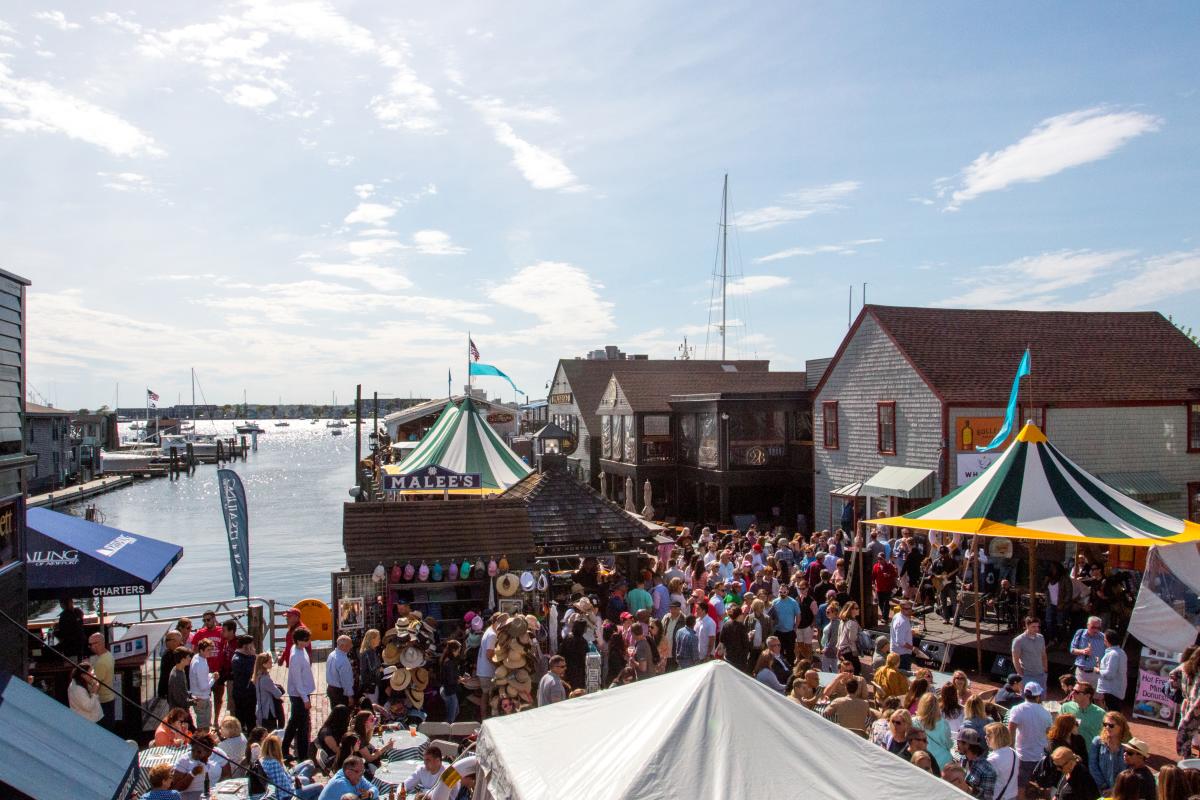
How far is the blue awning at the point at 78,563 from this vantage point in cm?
1138

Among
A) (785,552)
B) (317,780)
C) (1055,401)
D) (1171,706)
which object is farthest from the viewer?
(1055,401)

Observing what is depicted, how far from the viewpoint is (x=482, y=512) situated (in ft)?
48.4

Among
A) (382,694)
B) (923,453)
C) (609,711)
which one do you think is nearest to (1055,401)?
(923,453)

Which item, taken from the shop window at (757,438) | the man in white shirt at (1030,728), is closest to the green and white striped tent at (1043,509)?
the man in white shirt at (1030,728)

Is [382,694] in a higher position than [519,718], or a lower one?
lower

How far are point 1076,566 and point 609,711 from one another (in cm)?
1475

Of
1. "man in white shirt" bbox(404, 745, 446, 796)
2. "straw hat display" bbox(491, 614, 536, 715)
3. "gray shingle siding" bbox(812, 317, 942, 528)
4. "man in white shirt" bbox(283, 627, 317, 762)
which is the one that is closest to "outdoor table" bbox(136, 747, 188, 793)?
"man in white shirt" bbox(283, 627, 317, 762)

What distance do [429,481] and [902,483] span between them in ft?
41.7

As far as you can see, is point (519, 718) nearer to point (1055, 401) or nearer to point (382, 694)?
point (382, 694)

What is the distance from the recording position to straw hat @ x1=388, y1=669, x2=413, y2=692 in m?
10.9

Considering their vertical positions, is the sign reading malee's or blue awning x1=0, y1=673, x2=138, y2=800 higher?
the sign reading malee's

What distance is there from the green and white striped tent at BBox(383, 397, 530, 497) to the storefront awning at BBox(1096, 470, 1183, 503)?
15912 millimetres

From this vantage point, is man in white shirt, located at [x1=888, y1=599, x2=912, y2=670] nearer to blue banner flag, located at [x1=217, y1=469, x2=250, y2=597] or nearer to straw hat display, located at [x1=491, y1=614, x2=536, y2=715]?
straw hat display, located at [x1=491, y1=614, x2=536, y2=715]

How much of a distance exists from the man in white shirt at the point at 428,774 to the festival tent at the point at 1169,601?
9728 mm
